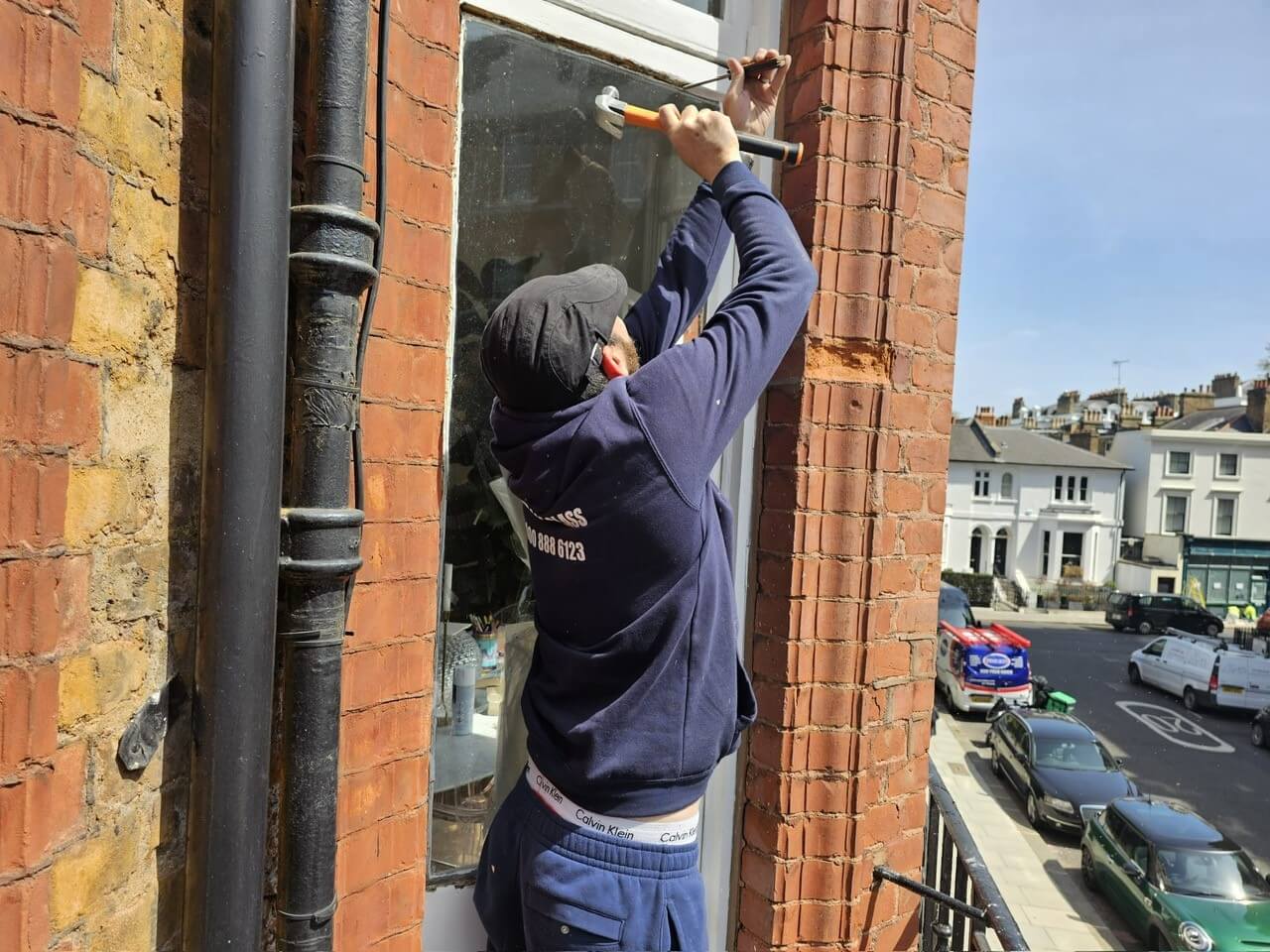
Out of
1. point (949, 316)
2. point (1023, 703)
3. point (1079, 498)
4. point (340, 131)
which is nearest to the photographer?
point (340, 131)

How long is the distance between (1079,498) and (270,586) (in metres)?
45.4

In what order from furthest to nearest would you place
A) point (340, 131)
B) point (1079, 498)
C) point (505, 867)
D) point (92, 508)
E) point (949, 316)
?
point (1079, 498)
point (949, 316)
point (505, 867)
point (340, 131)
point (92, 508)

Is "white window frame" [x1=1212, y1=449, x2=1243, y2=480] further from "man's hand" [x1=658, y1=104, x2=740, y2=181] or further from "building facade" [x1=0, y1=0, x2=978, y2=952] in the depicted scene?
"man's hand" [x1=658, y1=104, x2=740, y2=181]

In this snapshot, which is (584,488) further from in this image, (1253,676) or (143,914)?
(1253,676)

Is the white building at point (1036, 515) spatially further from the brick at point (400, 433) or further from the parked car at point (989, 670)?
the brick at point (400, 433)

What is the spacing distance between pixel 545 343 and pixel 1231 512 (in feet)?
156

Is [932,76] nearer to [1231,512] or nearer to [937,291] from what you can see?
[937,291]

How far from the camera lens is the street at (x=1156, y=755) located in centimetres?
1468

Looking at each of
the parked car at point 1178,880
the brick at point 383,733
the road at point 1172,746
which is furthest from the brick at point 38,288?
the road at point 1172,746

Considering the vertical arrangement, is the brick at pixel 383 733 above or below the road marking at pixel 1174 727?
above

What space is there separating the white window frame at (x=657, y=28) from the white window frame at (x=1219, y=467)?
152 feet

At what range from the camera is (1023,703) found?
20359 mm

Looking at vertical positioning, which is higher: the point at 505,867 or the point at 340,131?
the point at 340,131

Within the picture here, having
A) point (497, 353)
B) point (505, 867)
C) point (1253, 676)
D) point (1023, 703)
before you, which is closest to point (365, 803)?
point (505, 867)
